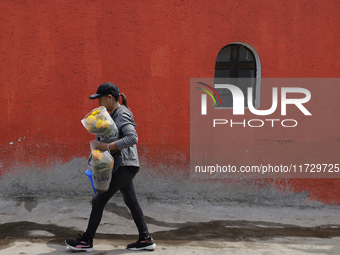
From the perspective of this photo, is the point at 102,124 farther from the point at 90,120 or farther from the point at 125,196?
the point at 125,196

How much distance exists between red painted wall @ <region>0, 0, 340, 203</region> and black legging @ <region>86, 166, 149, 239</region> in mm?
1872

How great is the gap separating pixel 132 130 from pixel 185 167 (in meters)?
2.29

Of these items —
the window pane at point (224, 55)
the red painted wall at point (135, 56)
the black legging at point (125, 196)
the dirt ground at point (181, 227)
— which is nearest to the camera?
the black legging at point (125, 196)

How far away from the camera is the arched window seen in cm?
542

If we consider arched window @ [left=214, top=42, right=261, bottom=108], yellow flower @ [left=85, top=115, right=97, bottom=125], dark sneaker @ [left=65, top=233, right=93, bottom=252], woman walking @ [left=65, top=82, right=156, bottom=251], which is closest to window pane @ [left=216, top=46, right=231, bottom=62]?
arched window @ [left=214, top=42, right=261, bottom=108]

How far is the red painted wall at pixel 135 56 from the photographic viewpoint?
5078mm

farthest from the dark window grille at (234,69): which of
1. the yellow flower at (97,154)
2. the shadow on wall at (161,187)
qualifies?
the yellow flower at (97,154)

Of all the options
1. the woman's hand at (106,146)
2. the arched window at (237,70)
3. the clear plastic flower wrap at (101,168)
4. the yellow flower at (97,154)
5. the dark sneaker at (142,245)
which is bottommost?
the dark sneaker at (142,245)

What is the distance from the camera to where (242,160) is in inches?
208

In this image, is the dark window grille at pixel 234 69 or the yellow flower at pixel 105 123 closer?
the yellow flower at pixel 105 123

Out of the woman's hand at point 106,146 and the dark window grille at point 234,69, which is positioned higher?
Answer: the dark window grille at point 234,69

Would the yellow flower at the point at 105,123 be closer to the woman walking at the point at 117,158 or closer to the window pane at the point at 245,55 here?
the woman walking at the point at 117,158

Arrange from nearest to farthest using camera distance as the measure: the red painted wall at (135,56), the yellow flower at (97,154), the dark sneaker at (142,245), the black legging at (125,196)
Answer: the yellow flower at (97,154) < the black legging at (125,196) < the dark sneaker at (142,245) < the red painted wall at (135,56)

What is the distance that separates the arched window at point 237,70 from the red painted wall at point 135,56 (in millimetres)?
→ 224
